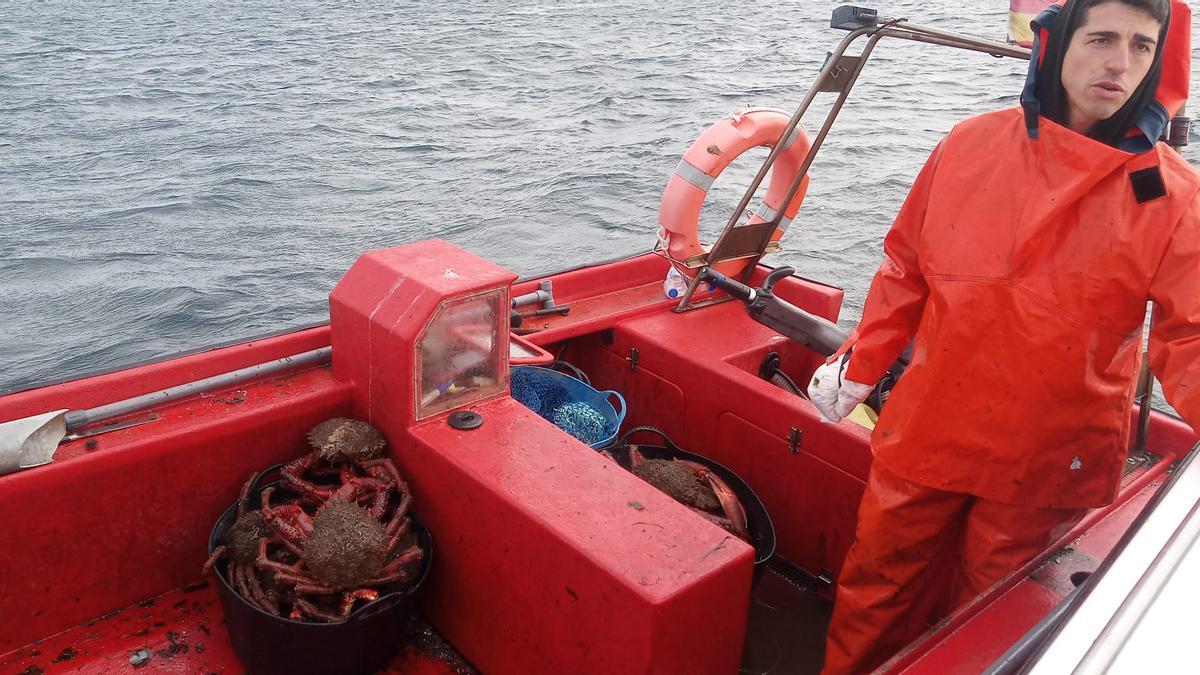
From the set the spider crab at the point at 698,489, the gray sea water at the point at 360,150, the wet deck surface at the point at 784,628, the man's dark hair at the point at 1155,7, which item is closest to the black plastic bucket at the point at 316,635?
the spider crab at the point at 698,489

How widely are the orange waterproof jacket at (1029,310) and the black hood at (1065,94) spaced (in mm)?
59

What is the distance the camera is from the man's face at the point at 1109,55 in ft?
6.84

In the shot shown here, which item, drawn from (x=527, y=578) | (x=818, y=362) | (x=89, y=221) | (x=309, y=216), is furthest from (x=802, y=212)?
(x=527, y=578)

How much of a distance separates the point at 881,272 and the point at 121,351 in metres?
7.04

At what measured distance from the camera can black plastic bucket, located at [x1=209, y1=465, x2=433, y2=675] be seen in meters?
2.63

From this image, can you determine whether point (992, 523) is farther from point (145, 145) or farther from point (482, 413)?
point (145, 145)

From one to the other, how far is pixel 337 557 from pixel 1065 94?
7.74 feet

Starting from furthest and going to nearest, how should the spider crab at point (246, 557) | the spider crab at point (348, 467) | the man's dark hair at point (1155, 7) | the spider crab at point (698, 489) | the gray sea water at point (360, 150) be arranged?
the gray sea water at point (360, 150), the spider crab at point (698, 489), the spider crab at point (348, 467), the spider crab at point (246, 557), the man's dark hair at point (1155, 7)

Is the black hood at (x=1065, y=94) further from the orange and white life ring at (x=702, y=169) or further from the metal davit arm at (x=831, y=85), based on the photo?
the orange and white life ring at (x=702, y=169)

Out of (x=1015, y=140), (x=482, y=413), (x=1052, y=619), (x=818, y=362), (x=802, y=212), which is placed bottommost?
(x=802, y=212)

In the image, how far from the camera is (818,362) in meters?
4.43

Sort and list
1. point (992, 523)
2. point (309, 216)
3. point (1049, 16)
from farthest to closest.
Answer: point (309, 216)
point (992, 523)
point (1049, 16)

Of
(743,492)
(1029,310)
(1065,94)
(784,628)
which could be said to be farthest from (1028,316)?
(784,628)

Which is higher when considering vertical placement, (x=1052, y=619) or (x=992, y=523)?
(x=1052, y=619)
